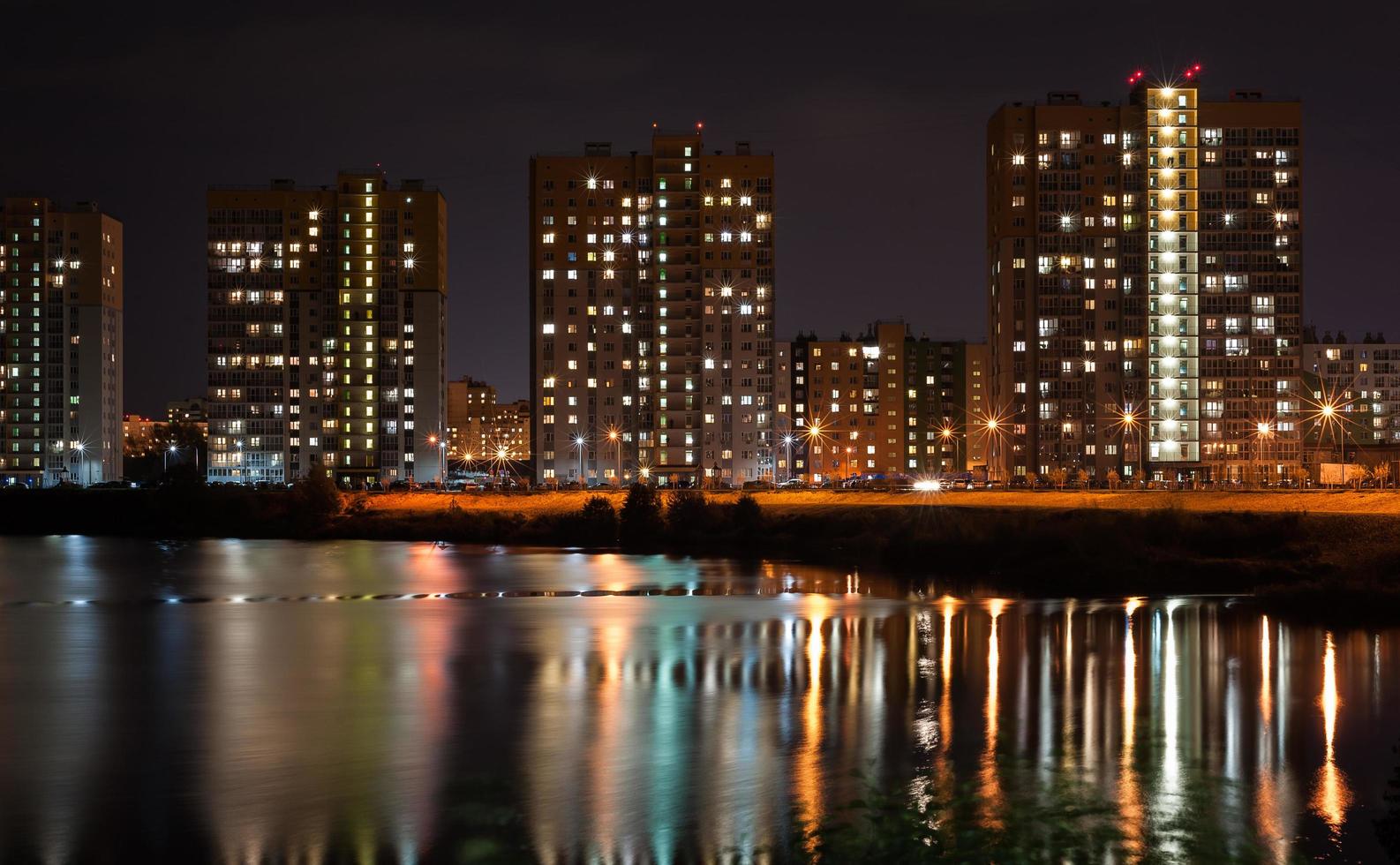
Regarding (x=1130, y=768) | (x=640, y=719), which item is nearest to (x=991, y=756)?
(x=1130, y=768)

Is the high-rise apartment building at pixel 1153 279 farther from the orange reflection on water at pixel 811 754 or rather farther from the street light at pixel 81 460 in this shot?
the street light at pixel 81 460

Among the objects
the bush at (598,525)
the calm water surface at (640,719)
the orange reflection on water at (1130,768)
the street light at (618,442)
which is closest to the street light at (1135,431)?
the street light at (618,442)

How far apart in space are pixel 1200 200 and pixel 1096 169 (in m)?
11.2

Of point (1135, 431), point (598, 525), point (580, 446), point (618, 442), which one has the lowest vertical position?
point (598, 525)

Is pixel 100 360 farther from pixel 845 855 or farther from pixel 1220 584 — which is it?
pixel 845 855

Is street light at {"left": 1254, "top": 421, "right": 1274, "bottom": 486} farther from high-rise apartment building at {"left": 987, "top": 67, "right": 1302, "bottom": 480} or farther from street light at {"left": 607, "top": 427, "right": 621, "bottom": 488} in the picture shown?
street light at {"left": 607, "top": 427, "right": 621, "bottom": 488}

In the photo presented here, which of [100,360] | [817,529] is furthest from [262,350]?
[817,529]

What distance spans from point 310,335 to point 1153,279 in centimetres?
9827

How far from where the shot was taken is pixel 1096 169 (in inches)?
5212

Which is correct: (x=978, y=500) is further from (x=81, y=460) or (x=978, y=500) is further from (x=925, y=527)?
(x=81, y=460)

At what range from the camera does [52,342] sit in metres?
173

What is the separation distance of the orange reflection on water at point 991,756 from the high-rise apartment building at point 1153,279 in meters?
94.4

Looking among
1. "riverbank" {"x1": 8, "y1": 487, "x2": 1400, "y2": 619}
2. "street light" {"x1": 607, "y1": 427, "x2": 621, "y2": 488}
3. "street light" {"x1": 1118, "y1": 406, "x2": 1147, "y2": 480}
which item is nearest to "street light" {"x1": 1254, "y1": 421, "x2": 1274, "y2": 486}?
"street light" {"x1": 1118, "y1": 406, "x2": 1147, "y2": 480}

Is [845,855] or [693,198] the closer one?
[845,855]
